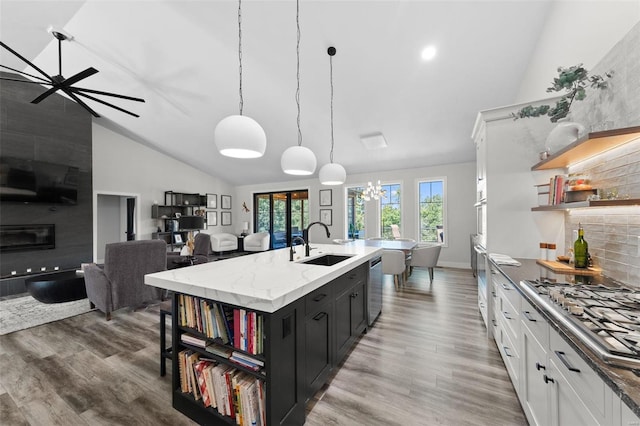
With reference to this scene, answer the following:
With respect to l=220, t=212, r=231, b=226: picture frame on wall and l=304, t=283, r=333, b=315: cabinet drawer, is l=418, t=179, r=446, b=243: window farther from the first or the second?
l=220, t=212, r=231, b=226: picture frame on wall

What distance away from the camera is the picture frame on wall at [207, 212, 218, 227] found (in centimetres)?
857

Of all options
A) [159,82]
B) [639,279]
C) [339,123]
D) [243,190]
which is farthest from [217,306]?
[243,190]

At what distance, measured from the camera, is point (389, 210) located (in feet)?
22.8

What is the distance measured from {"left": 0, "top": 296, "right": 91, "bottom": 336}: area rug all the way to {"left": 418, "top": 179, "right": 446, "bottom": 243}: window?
22.7ft

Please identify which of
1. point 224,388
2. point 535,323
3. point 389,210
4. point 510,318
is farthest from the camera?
point 389,210

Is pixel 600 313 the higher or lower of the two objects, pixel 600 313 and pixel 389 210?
the lower

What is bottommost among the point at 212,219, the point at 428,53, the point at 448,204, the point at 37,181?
the point at 212,219

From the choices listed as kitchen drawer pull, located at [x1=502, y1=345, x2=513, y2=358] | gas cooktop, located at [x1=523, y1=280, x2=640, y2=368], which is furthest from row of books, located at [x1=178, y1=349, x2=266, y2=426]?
kitchen drawer pull, located at [x1=502, y1=345, x2=513, y2=358]

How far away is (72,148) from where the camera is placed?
5141 mm

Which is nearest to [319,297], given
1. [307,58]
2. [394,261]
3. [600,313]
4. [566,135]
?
[600,313]

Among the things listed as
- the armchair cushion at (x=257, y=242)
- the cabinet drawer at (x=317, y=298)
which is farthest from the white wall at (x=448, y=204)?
the cabinet drawer at (x=317, y=298)

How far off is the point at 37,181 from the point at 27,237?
1054 millimetres

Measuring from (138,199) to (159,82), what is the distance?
368 centimetres

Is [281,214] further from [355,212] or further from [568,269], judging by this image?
[568,269]
